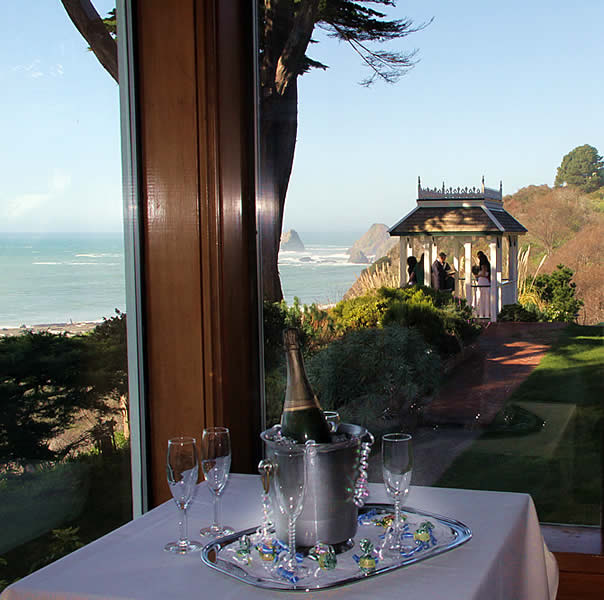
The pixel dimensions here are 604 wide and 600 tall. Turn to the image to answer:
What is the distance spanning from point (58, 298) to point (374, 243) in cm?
122

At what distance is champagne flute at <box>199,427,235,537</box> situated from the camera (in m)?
1.41

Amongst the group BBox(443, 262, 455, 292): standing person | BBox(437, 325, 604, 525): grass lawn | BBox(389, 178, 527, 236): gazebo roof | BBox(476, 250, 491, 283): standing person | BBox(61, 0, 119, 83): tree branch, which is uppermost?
BBox(61, 0, 119, 83): tree branch

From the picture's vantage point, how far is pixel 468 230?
2768mm

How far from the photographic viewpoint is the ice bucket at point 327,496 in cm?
122

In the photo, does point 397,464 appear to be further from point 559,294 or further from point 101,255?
point 559,294

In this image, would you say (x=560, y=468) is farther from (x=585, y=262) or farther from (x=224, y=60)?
(x=224, y=60)

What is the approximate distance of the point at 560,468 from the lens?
261cm

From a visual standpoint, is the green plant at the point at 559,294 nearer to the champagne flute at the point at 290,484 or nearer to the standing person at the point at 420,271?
the standing person at the point at 420,271

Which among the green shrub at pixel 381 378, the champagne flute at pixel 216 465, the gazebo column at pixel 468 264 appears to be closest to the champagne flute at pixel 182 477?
the champagne flute at pixel 216 465

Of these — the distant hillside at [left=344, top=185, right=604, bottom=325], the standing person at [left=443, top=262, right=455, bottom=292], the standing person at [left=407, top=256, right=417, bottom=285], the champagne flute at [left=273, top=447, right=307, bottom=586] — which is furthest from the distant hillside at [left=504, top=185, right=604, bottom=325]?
the champagne flute at [left=273, top=447, right=307, bottom=586]

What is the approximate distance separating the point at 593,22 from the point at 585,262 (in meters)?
0.84

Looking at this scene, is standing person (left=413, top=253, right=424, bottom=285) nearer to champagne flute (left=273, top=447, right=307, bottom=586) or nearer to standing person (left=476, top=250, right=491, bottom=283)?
standing person (left=476, top=250, right=491, bottom=283)

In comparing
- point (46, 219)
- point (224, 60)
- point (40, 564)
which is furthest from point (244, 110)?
point (40, 564)

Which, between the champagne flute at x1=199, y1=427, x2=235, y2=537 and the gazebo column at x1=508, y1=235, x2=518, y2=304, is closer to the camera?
the champagne flute at x1=199, y1=427, x2=235, y2=537
